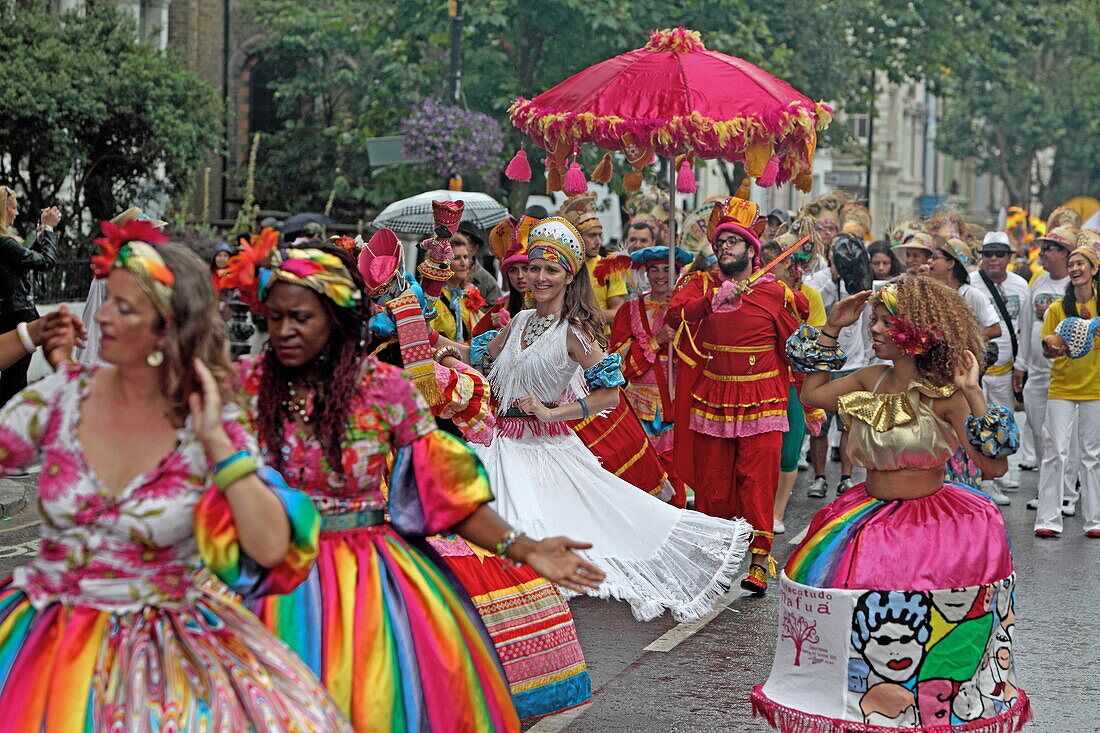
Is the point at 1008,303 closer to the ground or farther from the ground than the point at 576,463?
farther from the ground

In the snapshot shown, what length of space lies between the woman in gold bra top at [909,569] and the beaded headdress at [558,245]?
203 cm

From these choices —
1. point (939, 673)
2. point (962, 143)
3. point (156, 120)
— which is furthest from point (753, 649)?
point (962, 143)

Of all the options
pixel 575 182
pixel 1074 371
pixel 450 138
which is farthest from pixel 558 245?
pixel 450 138

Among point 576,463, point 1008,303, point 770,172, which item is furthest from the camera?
point 1008,303

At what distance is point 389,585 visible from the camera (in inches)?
163

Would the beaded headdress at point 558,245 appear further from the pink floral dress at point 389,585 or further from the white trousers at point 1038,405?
the white trousers at point 1038,405

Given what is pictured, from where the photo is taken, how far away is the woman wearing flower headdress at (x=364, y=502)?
4027mm

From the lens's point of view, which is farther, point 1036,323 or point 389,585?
point 1036,323

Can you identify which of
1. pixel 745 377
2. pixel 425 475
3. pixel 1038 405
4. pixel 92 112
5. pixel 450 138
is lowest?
pixel 1038 405

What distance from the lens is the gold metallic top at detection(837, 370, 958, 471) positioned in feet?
19.4

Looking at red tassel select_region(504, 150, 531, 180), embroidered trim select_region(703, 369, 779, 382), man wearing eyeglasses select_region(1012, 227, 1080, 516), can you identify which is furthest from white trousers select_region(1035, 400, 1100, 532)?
red tassel select_region(504, 150, 531, 180)

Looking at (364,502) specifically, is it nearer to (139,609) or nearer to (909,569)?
(139,609)

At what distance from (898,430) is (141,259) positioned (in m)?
3.34

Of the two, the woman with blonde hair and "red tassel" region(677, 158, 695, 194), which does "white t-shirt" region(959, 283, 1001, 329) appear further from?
the woman with blonde hair
